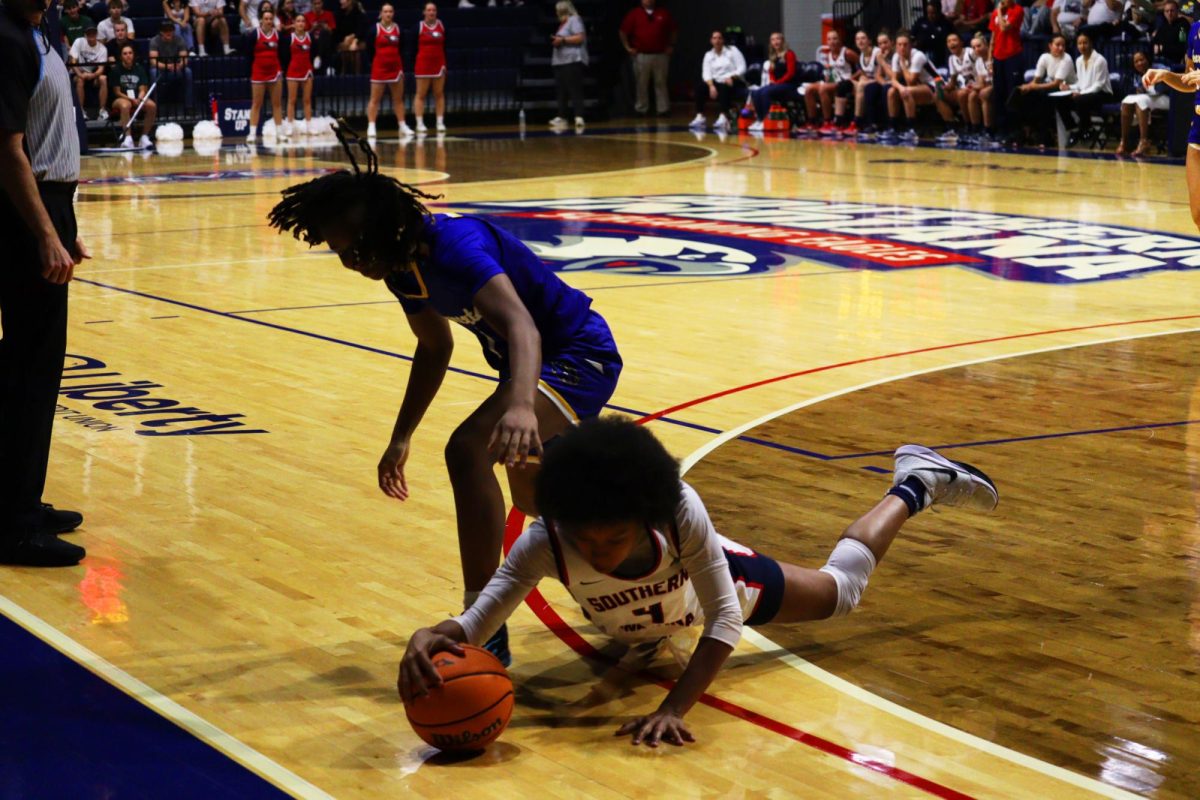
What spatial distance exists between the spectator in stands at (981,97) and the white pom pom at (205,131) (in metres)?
10.9

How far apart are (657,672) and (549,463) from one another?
0.93m

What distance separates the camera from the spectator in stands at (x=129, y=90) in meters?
22.8

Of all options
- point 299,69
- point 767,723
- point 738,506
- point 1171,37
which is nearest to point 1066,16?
point 1171,37

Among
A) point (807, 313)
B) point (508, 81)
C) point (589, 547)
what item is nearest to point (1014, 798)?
point (589, 547)

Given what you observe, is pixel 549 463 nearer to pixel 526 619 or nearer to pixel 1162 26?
pixel 526 619

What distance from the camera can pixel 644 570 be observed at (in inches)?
145

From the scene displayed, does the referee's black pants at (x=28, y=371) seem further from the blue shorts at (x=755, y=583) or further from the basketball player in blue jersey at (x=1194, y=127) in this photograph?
the basketball player in blue jersey at (x=1194, y=127)

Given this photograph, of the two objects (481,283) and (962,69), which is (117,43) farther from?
(481,283)

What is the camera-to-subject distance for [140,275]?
1127 centimetres

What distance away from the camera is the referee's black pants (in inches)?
194

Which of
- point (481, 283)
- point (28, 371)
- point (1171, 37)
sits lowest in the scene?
point (28, 371)

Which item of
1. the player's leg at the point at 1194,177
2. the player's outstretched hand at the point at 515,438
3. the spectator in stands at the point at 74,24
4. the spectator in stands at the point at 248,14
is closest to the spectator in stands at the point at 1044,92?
the player's leg at the point at 1194,177

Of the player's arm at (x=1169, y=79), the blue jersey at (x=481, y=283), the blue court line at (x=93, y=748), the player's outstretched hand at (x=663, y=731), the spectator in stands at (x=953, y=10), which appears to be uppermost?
the spectator in stands at (x=953, y=10)

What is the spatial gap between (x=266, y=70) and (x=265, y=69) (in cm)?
2
